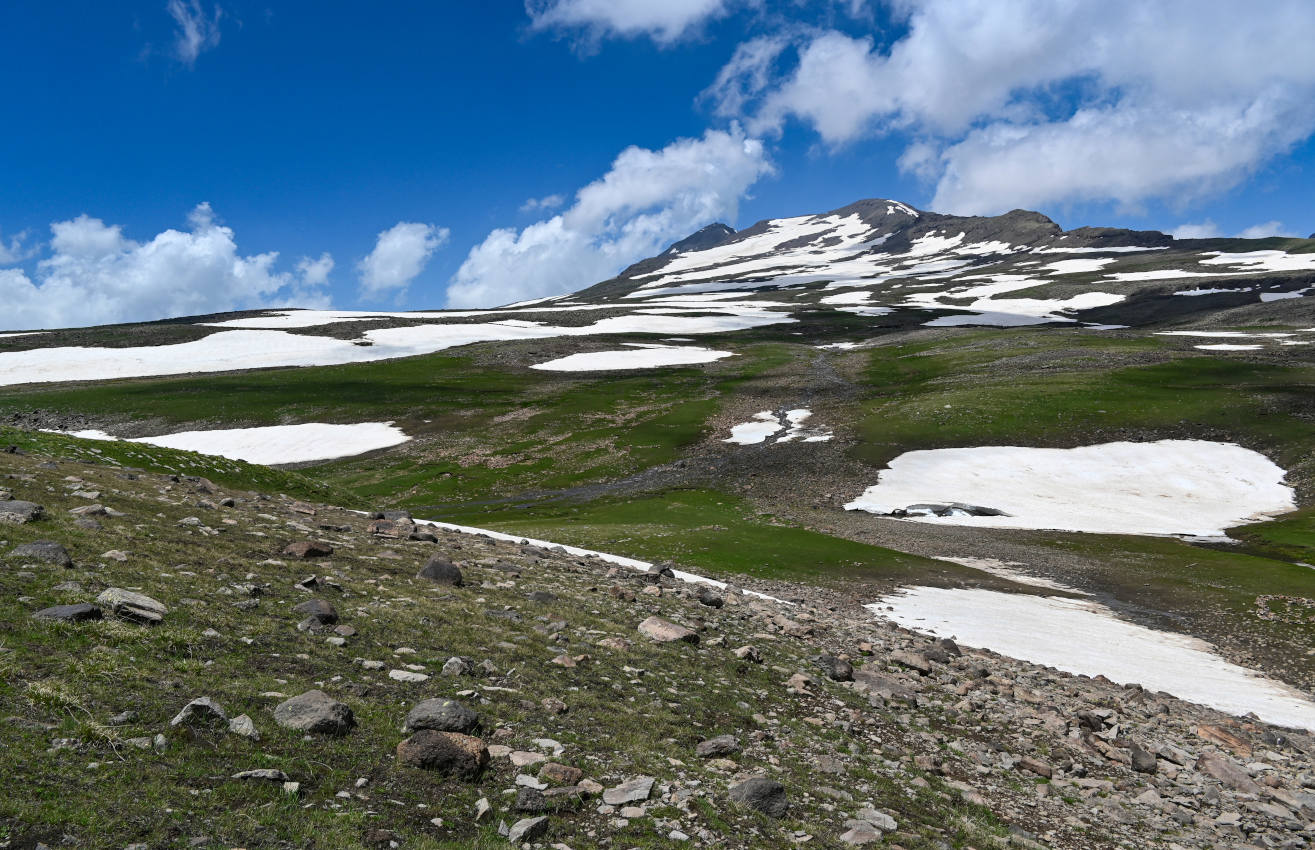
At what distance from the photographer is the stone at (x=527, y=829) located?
767 centimetres

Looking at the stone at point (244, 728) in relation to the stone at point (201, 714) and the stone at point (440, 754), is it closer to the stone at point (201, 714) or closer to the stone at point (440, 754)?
the stone at point (201, 714)

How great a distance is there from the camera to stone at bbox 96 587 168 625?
10000 millimetres

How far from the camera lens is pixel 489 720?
9.98 meters

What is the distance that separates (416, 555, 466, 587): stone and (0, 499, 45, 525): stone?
7569 mm

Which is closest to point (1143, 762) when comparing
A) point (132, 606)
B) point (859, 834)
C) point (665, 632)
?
point (859, 834)

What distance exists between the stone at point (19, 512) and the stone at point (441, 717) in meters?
9.77

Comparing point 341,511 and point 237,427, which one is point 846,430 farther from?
point 237,427

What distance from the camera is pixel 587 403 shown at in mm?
94125

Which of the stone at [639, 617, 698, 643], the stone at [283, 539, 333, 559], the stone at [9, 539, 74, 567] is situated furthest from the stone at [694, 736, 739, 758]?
the stone at [9, 539, 74, 567]

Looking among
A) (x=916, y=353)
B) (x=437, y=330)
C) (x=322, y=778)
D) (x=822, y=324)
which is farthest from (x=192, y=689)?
(x=822, y=324)

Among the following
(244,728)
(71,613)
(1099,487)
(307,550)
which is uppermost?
(71,613)

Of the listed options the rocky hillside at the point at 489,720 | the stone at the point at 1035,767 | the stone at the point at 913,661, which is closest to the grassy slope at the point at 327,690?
the rocky hillside at the point at 489,720

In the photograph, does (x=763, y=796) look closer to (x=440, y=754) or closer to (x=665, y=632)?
(x=440, y=754)

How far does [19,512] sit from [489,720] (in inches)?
431
